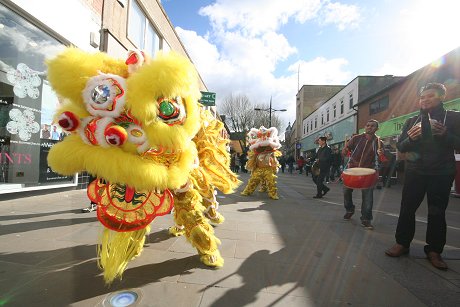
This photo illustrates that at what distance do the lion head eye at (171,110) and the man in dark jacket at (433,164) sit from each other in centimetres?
246

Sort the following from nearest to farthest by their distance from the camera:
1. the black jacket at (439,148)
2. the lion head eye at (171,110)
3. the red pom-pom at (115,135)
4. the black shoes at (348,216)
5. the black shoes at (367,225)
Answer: the red pom-pom at (115,135)
the lion head eye at (171,110)
the black jacket at (439,148)
the black shoes at (367,225)
the black shoes at (348,216)

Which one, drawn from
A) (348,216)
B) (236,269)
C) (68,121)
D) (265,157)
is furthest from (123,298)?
(265,157)

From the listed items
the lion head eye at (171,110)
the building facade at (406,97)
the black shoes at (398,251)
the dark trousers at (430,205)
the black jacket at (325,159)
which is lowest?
the black shoes at (398,251)

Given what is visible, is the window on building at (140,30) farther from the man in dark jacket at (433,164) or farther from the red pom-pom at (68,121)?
the man in dark jacket at (433,164)

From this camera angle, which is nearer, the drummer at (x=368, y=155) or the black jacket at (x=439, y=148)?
the black jacket at (x=439, y=148)

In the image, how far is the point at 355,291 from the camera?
2.33 m

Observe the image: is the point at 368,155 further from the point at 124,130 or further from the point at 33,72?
the point at 33,72

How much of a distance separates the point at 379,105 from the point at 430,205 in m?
16.9

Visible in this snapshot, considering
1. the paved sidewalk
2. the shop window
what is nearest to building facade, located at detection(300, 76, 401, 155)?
the paved sidewalk

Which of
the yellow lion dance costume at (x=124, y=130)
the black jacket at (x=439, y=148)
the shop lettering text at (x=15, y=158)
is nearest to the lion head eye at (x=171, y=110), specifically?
the yellow lion dance costume at (x=124, y=130)

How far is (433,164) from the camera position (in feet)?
9.74

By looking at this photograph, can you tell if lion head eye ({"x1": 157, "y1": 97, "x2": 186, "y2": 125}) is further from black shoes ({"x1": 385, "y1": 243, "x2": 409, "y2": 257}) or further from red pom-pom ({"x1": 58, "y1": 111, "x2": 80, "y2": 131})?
black shoes ({"x1": 385, "y1": 243, "x2": 409, "y2": 257})

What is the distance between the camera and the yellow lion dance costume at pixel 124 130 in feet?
6.55

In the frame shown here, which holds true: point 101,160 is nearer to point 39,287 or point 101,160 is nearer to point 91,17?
point 39,287
